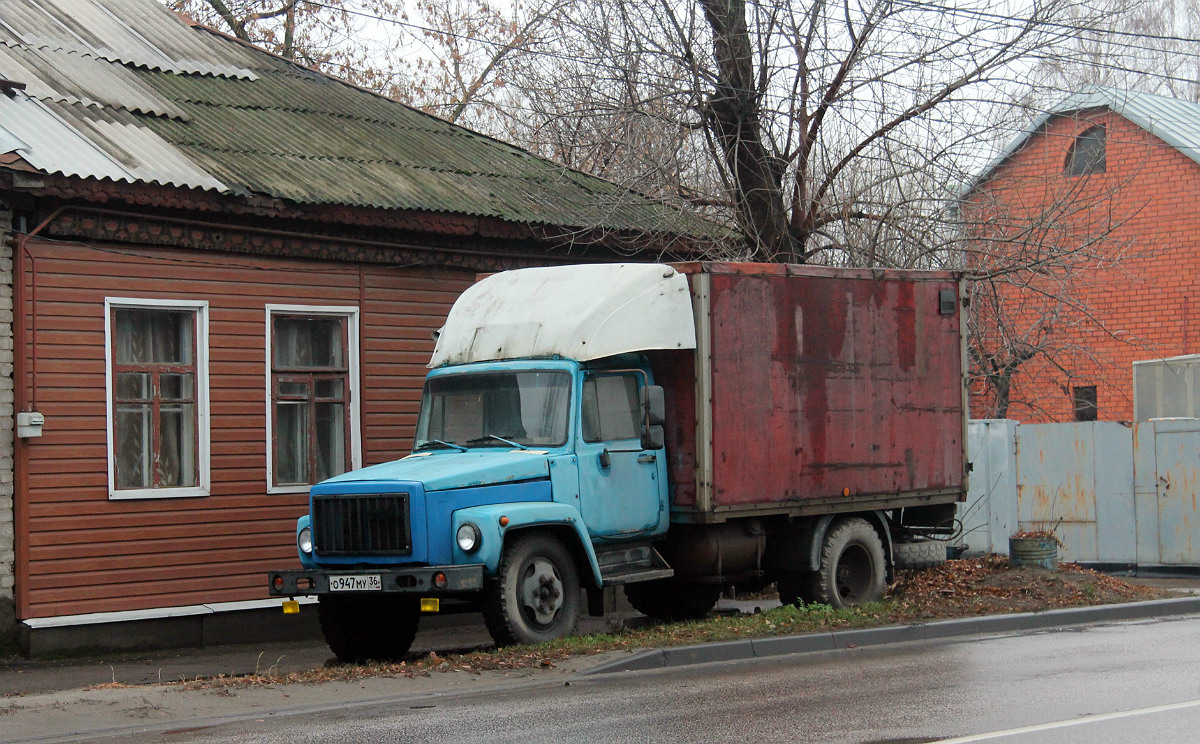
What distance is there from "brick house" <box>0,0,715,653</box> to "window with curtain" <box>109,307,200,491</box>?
2cm

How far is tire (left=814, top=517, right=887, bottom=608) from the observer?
43.8 feet

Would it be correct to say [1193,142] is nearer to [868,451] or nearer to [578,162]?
[578,162]

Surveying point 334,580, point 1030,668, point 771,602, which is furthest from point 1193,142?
point 334,580

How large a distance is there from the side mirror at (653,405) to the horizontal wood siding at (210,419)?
Result: 4191 mm

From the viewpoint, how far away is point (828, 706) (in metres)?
8.21

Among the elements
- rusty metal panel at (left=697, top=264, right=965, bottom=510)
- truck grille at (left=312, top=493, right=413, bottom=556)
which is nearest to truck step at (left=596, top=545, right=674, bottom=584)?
rusty metal panel at (left=697, top=264, right=965, bottom=510)

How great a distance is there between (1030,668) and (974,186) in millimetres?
8726

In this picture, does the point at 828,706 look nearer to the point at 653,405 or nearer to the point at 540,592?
the point at 540,592

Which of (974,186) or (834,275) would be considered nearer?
Answer: (834,275)

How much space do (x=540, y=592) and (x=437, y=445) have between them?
1.69 meters

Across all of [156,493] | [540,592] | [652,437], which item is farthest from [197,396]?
[652,437]

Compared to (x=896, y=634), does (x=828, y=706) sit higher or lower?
higher

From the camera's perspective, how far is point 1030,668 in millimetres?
9672

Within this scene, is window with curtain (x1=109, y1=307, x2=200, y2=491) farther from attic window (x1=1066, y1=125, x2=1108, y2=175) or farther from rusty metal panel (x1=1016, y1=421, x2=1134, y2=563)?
attic window (x1=1066, y1=125, x2=1108, y2=175)
